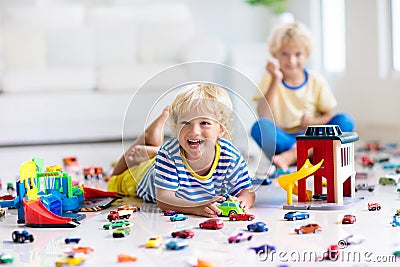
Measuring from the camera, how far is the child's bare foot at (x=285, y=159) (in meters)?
2.79

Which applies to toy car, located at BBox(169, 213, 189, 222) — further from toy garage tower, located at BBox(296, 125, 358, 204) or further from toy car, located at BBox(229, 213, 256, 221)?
toy garage tower, located at BBox(296, 125, 358, 204)

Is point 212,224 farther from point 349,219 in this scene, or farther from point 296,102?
point 296,102

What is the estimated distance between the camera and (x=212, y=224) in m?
1.72

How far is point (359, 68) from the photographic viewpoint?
→ 421cm

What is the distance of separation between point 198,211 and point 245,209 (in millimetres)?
127

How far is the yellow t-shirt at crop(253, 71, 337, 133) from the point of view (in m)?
3.09

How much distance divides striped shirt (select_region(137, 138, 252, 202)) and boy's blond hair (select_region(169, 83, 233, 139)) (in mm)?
63

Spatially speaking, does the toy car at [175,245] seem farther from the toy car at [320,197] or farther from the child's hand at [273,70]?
the child's hand at [273,70]

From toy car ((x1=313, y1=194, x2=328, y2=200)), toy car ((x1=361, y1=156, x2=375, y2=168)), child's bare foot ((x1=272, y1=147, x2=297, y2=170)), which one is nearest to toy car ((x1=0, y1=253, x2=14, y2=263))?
toy car ((x1=313, y1=194, x2=328, y2=200))

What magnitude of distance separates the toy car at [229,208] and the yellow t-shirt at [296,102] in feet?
4.07

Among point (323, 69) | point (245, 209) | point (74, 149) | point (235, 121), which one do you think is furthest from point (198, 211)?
point (323, 69)

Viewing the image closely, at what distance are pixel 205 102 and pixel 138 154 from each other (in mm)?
430

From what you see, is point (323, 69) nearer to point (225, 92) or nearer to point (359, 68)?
point (359, 68)

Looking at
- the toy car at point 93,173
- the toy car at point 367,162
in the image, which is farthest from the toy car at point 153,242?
the toy car at point 367,162
